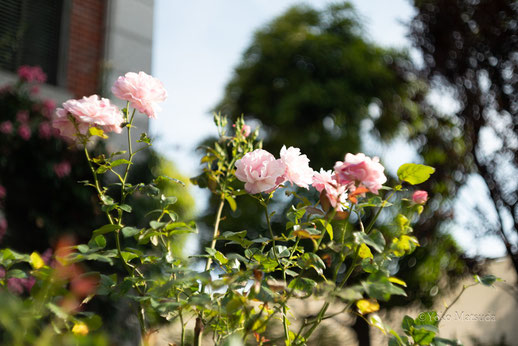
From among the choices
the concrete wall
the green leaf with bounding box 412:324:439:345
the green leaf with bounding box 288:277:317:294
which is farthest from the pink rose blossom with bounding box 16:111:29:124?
the green leaf with bounding box 412:324:439:345

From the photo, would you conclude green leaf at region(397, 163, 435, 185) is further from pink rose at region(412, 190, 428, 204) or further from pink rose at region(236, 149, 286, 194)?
pink rose at region(236, 149, 286, 194)

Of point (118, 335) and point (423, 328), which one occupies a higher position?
point (423, 328)

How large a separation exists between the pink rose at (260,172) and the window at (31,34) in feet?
11.8

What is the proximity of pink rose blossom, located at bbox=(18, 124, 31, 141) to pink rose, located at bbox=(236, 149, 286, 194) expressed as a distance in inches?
116

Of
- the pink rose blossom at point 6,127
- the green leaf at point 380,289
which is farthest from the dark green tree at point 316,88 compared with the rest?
the green leaf at point 380,289

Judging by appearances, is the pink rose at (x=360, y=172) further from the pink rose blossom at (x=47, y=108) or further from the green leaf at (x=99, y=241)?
the pink rose blossom at (x=47, y=108)

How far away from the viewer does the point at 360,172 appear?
1.13m

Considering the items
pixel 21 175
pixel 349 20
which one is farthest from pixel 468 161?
pixel 349 20

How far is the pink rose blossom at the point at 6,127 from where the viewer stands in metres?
3.66

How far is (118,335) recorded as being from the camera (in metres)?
3.83

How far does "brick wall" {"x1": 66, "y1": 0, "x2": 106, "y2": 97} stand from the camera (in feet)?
14.4

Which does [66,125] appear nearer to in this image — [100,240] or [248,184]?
[100,240]

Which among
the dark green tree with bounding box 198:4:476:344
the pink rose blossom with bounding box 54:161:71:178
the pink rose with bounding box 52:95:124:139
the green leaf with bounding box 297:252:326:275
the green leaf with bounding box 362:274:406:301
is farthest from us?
the dark green tree with bounding box 198:4:476:344

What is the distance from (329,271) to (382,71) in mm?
4929
